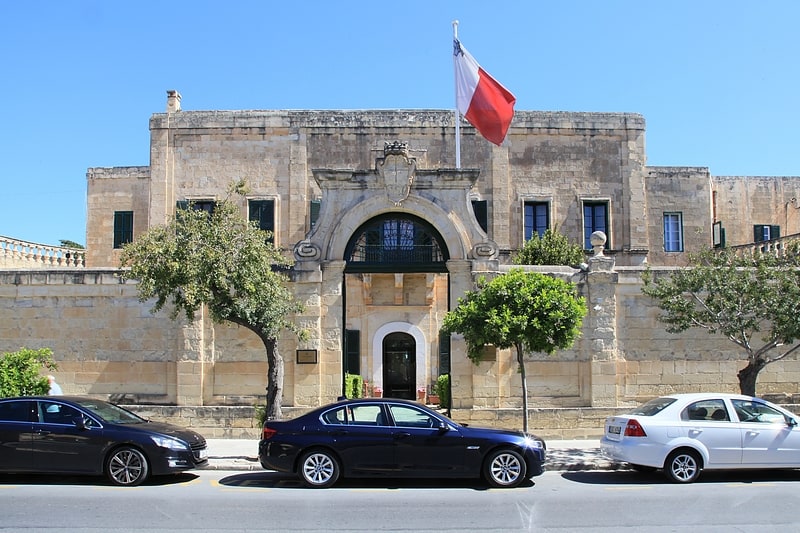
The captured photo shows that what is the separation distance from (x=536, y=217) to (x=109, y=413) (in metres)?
18.9

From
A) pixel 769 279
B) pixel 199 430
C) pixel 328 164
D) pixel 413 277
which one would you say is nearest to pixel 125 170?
pixel 328 164

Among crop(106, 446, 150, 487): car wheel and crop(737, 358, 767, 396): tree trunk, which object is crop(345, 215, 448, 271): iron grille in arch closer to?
crop(737, 358, 767, 396): tree trunk

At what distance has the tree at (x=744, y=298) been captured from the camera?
13375mm

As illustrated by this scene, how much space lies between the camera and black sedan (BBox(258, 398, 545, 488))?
10844 millimetres

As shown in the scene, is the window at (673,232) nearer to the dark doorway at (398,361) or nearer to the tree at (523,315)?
the dark doorway at (398,361)

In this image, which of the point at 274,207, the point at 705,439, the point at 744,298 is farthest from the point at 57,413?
the point at 274,207

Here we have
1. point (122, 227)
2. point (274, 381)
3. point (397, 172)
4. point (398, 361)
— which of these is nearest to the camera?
point (274, 381)

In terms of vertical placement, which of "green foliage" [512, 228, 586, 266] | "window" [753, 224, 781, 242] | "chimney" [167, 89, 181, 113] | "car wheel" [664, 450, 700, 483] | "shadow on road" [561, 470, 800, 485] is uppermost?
"chimney" [167, 89, 181, 113]

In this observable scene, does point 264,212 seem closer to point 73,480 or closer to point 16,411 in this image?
point 16,411

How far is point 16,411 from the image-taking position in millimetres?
11359

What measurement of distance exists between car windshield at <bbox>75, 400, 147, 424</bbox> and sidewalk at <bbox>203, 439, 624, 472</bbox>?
1526 millimetres

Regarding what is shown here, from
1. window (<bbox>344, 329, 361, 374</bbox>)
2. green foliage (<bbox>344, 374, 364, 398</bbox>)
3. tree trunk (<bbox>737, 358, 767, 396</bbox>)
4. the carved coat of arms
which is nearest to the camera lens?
tree trunk (<bbox>737, 358, 767, 396</bbox>)

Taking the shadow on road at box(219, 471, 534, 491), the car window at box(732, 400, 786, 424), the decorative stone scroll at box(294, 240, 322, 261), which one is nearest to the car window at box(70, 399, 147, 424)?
the shadow on road at box(219, 471, 534, 491)

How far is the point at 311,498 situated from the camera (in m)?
10.2
